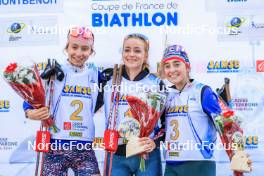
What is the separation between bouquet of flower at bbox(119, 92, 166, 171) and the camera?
2578 mm

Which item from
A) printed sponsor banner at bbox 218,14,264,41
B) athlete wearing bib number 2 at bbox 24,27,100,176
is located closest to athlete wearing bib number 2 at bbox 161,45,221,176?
printed sponsor banner at bbox 218,14,264,41

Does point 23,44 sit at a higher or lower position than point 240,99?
higher

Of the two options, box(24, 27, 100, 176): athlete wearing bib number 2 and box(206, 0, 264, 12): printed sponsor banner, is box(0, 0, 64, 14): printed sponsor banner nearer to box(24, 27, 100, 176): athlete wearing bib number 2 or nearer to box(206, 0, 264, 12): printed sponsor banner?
box(24, 27, 100, 176): athlete wearing bib number 2

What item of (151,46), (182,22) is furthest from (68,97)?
(182,22)

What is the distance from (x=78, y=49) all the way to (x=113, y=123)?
58cm

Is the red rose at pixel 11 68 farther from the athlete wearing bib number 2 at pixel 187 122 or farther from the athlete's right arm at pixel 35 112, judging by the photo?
the athlete wearing bib number 2 at pixel 187 122

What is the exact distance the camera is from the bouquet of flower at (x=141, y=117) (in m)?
2.58

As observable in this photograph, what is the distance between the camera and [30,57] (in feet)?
8.80

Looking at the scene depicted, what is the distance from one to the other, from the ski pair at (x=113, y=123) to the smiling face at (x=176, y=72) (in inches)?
13.0

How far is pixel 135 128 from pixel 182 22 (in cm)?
81

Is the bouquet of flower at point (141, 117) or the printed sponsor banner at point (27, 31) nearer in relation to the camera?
the bouquet of flower at point (141, 117)

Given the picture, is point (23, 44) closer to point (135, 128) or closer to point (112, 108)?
point (112, 108)

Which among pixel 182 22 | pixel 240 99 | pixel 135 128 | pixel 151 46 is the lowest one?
pixel 135 128
